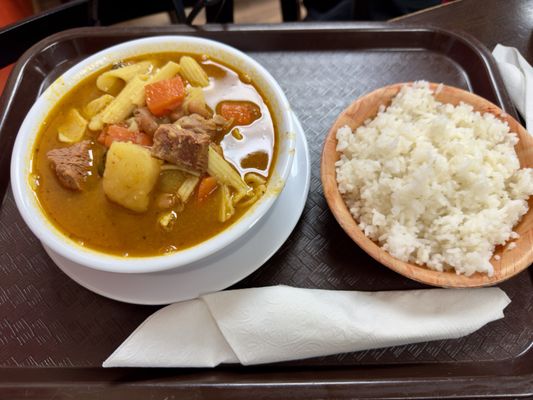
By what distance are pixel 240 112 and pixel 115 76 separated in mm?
557

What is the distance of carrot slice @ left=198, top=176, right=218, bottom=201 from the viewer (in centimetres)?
166

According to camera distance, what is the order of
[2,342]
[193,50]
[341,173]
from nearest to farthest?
[2,342], [341,173], [193,50]

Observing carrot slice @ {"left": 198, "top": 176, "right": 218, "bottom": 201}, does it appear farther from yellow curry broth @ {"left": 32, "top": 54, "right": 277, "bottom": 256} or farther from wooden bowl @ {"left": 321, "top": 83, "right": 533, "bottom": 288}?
wooden bowl @ {"left": 321, "top": 83, "right": 533, "bottom": 288}

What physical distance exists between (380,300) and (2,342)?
1.34 metres

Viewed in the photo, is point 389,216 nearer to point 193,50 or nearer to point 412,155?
point 412,155

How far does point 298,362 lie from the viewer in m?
1.56

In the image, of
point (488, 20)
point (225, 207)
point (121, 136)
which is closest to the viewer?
point (225, 207)

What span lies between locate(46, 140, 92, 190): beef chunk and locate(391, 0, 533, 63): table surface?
68.4 inches

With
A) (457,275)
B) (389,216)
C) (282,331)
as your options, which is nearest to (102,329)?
(282,331)

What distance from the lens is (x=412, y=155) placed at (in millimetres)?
1779

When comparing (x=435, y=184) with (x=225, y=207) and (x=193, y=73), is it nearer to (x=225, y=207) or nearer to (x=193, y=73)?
(x=225, y=207)

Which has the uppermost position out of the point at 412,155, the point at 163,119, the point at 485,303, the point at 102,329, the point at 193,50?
the point at 193,50

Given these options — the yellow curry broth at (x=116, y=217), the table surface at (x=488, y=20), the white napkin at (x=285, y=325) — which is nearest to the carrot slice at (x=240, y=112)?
the yellow curry broth at (x=116, y=217)

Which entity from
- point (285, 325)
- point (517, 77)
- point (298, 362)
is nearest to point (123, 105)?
point (285, 325)
